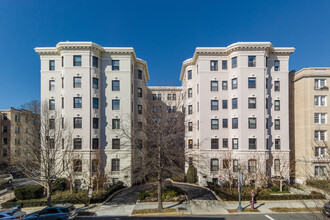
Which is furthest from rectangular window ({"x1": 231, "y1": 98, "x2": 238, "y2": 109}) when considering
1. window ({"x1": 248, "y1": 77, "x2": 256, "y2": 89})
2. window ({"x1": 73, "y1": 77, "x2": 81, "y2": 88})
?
window ({"x1": 73, "y1": 77, "x2": 81, "y2": 88})

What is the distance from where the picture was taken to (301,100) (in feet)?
85.2

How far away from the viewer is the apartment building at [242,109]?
24.3 metres

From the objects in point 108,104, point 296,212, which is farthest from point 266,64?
point 108,104

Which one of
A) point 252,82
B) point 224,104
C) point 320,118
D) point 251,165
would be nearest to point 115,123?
point 224,104

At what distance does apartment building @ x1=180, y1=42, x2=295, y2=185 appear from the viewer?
2434cm

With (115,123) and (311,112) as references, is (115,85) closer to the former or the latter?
(115,123)

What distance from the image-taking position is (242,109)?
971 inches

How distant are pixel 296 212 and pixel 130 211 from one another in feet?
50.2

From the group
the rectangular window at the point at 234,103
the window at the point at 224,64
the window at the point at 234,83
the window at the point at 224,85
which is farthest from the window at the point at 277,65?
the rectangular window at the point at 234,103

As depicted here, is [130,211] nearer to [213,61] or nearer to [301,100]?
[213,61]

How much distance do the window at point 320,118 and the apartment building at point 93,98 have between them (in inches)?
1090

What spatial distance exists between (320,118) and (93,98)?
33722 millimetres

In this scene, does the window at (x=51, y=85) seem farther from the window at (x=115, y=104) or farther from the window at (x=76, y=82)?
the window at (x=115, y=104)

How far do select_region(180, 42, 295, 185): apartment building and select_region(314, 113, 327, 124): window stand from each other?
4.30 metres
